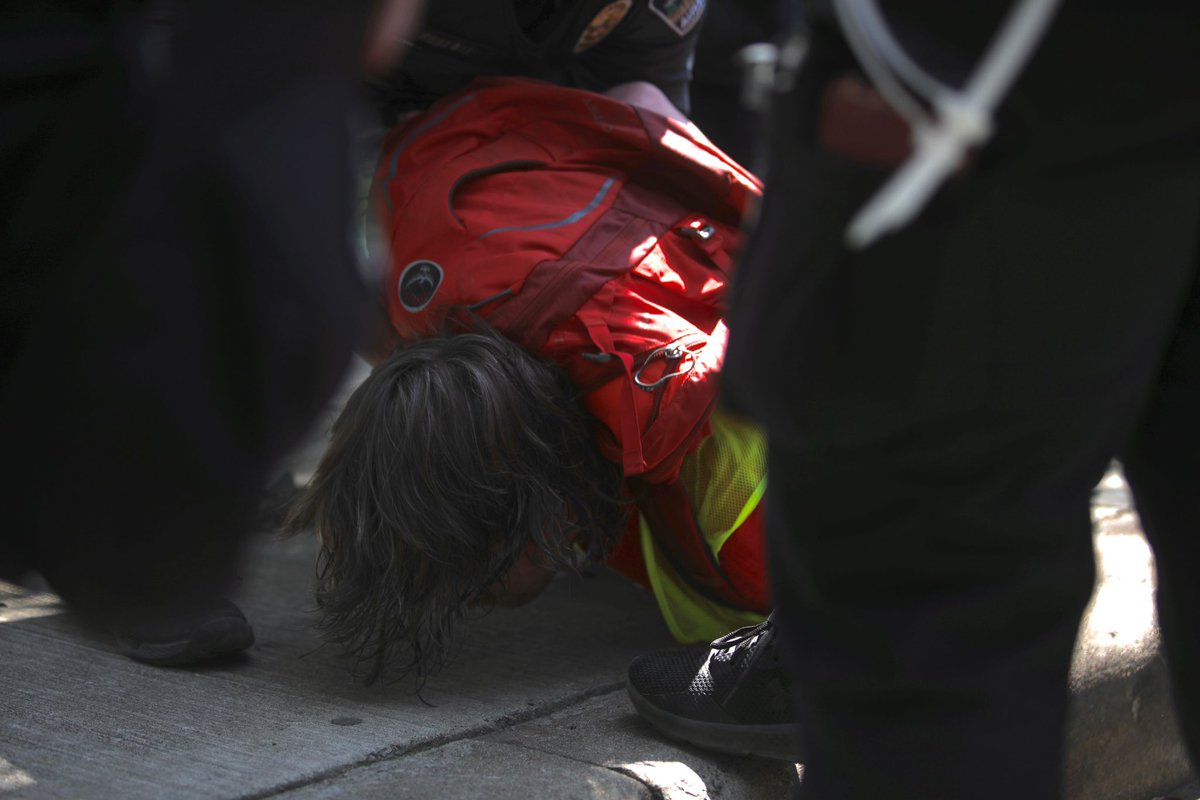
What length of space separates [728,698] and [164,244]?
1.02 metres

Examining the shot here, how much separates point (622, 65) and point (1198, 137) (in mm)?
1589

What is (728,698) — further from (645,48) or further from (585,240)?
(645,48)

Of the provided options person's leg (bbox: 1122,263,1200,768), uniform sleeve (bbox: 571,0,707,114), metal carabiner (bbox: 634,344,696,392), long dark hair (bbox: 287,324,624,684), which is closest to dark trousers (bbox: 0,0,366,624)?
person's leg (bbox: 1122,263,1200,768)

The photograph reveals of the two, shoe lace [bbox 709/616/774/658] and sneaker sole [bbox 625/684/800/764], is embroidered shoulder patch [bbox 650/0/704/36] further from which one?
sneaker sole [bbox 625/684/800/764]

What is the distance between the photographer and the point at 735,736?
64.0 inches

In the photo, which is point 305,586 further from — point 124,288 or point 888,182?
point 888,182

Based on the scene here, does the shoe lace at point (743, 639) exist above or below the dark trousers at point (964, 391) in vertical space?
below

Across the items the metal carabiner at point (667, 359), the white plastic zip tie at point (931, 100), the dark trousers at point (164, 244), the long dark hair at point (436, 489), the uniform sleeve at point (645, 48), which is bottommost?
the long dark hair at point (436, 489)

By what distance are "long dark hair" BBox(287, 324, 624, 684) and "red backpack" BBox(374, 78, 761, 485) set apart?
2.9 inches

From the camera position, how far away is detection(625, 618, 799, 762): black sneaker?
5.32 feet

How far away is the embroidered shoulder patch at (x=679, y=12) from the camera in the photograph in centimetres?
229

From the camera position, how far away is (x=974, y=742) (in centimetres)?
93

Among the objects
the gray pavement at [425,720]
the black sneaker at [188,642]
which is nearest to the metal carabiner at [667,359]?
the gray pavement at [425,720]

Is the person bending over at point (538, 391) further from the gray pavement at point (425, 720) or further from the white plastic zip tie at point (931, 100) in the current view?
the white plastic zip tie at point (931, 100)
